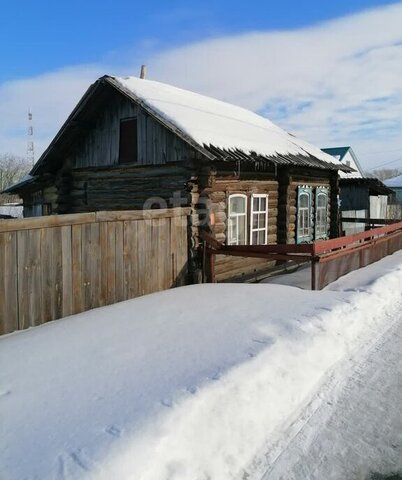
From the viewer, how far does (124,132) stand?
11.4 metres

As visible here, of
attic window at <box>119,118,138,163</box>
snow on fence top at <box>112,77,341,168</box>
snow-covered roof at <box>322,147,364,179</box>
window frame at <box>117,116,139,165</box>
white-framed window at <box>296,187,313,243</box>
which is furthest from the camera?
snow-covered roof at <box>322,147,364,179</box>

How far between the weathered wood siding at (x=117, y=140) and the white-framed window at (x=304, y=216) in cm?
537

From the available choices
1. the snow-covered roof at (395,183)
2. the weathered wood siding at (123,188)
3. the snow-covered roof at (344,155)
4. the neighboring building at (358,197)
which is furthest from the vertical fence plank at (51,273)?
the snow-covered roof at (395,183)

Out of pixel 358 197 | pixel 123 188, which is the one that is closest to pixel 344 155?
pixel 358 197

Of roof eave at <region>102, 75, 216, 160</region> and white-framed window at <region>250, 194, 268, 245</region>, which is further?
white-framed window at <region>250, 194, 268, 245</region>

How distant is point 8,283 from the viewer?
17.7ft

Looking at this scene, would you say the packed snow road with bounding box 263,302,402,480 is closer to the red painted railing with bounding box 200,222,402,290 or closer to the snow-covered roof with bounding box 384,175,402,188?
the red painted railing with bounding box 200,222,402,290

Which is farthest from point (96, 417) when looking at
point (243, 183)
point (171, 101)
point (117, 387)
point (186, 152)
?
point (171, 101)

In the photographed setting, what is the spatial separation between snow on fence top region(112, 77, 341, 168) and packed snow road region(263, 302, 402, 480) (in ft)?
20.0

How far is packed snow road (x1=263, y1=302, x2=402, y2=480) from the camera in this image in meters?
3.06

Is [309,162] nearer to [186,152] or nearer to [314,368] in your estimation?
[186,152]

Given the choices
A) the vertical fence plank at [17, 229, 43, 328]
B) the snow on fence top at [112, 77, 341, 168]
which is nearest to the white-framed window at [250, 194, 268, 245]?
the snow on fence top at [112, 77, 341, 168]

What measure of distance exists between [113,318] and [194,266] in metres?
3.22

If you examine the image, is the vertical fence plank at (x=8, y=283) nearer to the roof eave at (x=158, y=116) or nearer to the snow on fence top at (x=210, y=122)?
the roof eave at (x=158, y=116)
